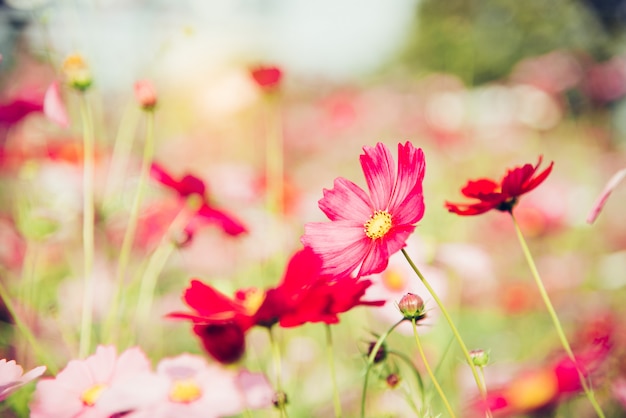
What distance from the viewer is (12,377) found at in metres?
0.33

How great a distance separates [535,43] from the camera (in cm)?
584

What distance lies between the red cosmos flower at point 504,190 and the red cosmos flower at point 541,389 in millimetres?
168

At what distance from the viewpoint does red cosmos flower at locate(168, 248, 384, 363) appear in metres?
0.37

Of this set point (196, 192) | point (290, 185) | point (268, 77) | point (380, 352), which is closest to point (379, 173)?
point (380, 352)

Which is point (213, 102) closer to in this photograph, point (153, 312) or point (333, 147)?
point (333, 147)

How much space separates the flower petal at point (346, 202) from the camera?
363 mm

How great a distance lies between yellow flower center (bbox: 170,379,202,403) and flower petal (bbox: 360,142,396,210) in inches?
7.1

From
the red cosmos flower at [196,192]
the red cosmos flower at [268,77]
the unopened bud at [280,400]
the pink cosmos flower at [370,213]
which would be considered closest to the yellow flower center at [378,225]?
the pink cosmos flower at [370,213]

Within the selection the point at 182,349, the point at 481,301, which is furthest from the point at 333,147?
the point at 182,349

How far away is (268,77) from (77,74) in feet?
0.80

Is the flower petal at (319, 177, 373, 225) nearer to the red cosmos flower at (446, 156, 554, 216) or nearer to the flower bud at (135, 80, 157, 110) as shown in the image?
the red cosmos flower at (446, 156, 554, 216)

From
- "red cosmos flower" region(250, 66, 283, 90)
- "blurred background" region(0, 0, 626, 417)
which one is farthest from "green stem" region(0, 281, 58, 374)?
"red cosmos flower" region(250, 66, 283, 90)

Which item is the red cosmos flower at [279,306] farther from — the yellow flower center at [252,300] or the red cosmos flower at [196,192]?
the red cosmos flower at [196,192]

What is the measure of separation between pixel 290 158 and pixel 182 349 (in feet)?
5.01
